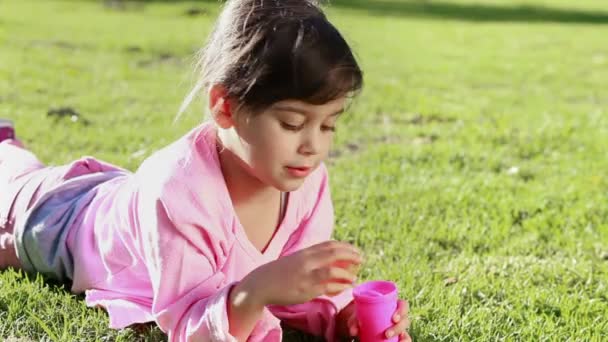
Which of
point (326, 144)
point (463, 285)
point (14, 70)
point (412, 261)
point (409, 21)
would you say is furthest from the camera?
point (409, 21)

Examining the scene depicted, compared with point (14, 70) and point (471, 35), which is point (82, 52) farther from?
point (471, 35)

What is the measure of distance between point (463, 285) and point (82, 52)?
7005 mm

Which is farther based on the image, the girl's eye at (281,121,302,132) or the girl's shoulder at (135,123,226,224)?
the girl's shoulder at (135,123,226,224)

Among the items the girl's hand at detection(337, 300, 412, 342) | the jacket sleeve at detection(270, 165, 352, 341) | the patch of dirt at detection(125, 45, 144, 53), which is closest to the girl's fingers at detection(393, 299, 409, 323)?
the girl's hand at detection(337, 300, 412, 342)

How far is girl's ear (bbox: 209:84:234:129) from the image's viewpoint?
2396 millimetres

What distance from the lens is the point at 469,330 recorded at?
109 inches

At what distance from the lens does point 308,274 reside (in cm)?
213

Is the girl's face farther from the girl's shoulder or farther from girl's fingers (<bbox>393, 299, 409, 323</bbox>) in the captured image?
girl's fingers (<bbox>393, 299, 409, 323</bbox>)

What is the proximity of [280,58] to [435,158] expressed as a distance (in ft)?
9.67

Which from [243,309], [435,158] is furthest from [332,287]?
[435,158]

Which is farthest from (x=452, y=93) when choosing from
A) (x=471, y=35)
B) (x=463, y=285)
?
(x=471, y=35)

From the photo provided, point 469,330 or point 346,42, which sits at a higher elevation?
point 346,42

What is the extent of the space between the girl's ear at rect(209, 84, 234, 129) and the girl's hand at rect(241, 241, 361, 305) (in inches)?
18.9

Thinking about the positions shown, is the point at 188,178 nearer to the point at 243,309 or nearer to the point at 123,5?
the point at 243,309
